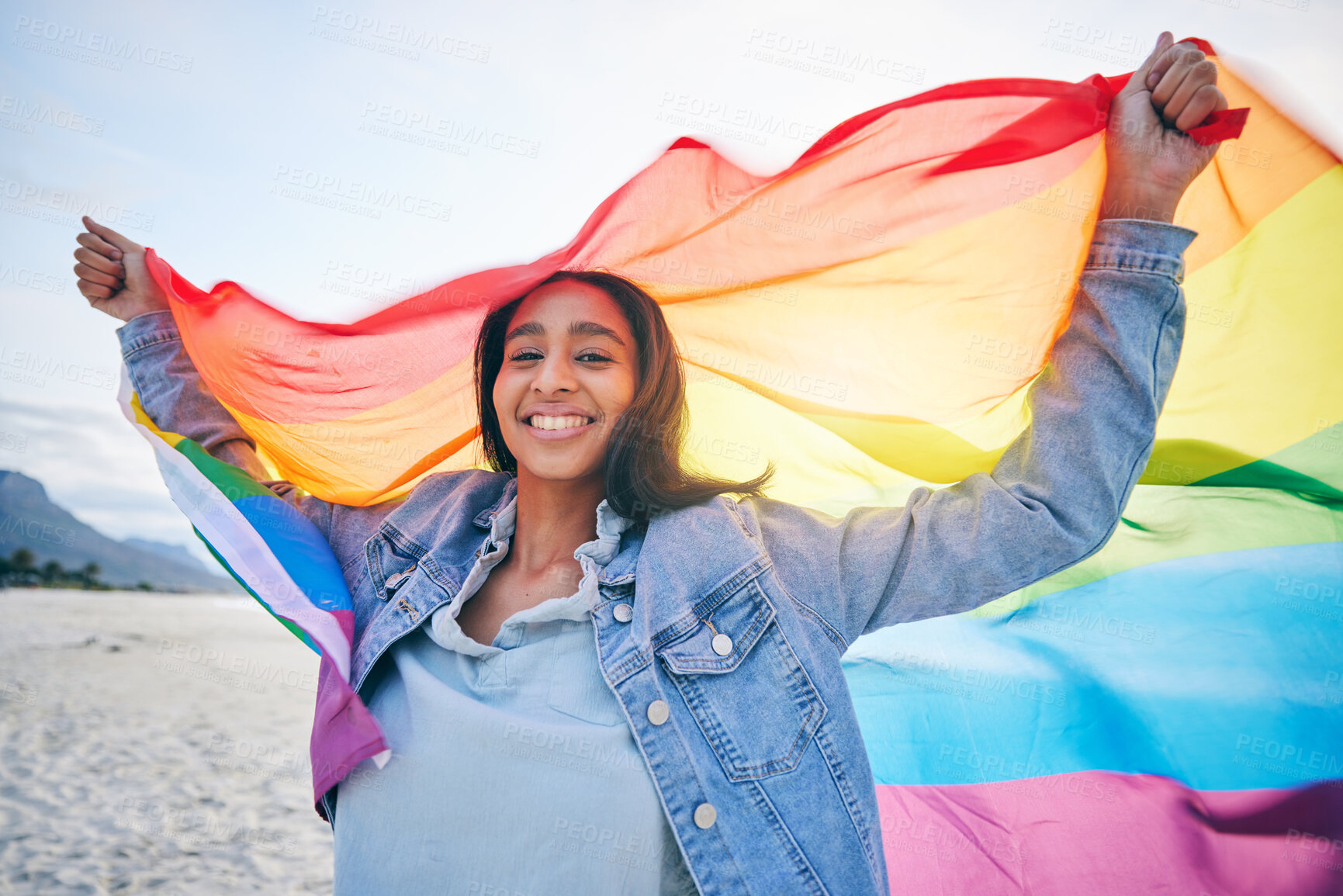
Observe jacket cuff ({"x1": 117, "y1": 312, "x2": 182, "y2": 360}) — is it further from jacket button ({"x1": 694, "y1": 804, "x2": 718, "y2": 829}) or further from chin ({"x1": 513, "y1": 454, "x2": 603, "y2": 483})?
jacket button ({"x1": 694, "y1": 804, "x2": 718, "y2": 829})

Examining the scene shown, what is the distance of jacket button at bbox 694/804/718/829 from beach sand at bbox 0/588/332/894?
5.11 feet

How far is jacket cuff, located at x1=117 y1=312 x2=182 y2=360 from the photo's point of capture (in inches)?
88.0

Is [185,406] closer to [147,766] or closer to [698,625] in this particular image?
[698,625]

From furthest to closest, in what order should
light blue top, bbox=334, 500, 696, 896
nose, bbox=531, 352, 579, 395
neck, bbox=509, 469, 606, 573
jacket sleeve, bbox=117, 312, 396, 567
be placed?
jacket sleeve, bbox=117, 312, 396, 567 → neck, bbox=509, 469, 606, 573 → nose, bbox=531, 352, 579, 395 → light blue top, bbox=334, 500, 696, 896

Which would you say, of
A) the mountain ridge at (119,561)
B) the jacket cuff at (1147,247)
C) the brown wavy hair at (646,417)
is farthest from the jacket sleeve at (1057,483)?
the mountain ridge at (119,561)

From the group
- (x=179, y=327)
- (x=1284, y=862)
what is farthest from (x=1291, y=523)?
(x=179, y=327)

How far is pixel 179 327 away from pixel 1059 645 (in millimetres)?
2525

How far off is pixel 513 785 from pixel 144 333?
65.9 inches

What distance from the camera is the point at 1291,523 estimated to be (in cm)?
194

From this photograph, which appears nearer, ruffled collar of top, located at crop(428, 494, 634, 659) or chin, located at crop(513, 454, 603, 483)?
ruffled collar of top, located at crop(428, 494, 634, 659)

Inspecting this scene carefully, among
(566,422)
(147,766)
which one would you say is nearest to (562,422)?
(566,422)

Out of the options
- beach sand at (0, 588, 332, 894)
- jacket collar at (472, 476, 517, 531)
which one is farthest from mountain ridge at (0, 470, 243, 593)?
jacket collar at (472, 476, 517, 531)

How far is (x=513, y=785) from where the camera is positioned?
1547mm

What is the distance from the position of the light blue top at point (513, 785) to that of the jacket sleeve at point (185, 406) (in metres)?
0.66
